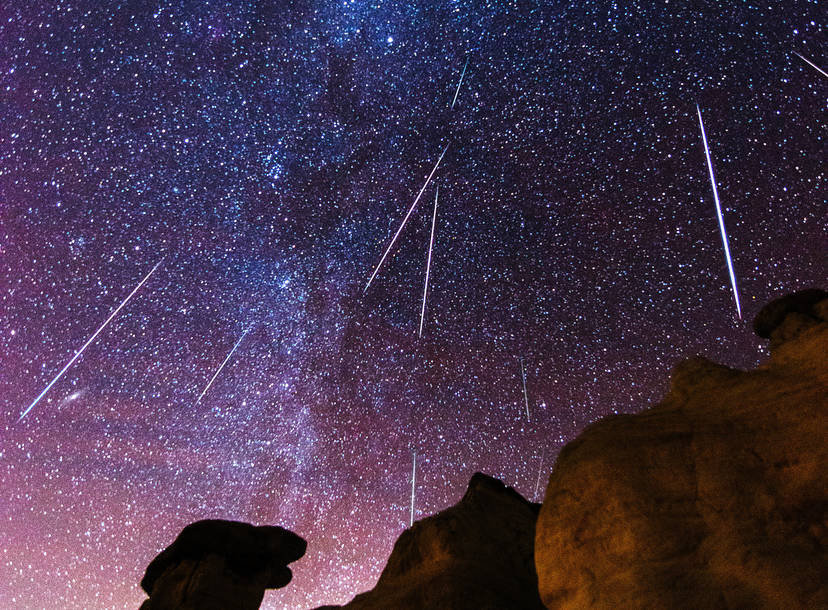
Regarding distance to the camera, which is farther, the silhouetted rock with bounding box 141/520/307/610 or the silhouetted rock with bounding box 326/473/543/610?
the silhouetted rock with bounding box 141/520/307/610

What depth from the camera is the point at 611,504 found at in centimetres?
768

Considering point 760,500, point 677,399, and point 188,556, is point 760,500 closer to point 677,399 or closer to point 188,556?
point 677,399

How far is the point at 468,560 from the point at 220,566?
36.2 ft

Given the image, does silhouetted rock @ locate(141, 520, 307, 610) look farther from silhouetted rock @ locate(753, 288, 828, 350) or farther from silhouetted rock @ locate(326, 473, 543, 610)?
silhouetted rock @ locate(753, 288, 828, 350)

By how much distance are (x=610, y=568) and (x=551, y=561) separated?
1020mm

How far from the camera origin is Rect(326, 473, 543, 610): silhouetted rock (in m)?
12.2

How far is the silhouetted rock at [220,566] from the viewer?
18.7 metres

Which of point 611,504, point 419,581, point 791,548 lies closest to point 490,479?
point 419,581

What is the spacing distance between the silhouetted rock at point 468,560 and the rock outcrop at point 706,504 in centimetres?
472

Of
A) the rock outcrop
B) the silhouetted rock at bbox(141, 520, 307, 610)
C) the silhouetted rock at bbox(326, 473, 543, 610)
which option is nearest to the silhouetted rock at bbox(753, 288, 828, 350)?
the rock outcrop

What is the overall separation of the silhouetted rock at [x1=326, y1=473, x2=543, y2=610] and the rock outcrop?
186 inches

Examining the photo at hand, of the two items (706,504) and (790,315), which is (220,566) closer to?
(706,504)

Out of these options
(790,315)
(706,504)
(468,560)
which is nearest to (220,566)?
(468,560)

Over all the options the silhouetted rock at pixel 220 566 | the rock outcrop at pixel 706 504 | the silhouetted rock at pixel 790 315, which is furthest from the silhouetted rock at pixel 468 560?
the silhouetted rock at pixel 790 315
